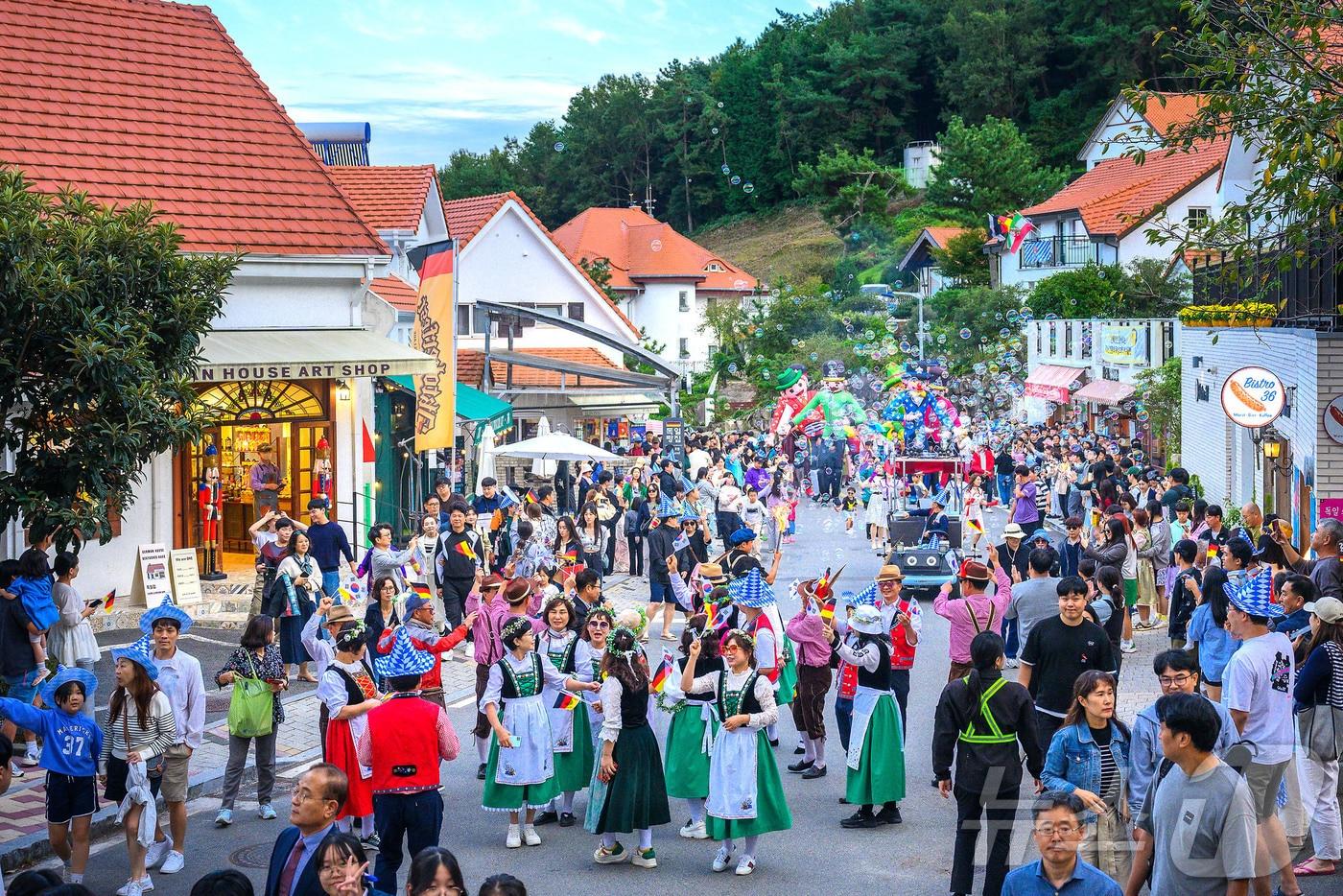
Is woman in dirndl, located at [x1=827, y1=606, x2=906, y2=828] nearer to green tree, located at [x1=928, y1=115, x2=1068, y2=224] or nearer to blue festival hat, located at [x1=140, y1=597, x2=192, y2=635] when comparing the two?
blue festival hat, located at [x1=140, y1=597, x2=192, y2=635]

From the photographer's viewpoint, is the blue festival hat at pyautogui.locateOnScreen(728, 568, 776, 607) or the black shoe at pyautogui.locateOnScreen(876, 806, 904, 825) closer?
the black shoe at pyautogui.locateOnScreen(876, 806, 904, 825)

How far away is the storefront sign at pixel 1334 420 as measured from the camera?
52.5 feet

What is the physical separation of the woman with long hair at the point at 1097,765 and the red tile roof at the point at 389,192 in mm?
22560

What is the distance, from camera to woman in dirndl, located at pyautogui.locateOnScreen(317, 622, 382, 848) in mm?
8820

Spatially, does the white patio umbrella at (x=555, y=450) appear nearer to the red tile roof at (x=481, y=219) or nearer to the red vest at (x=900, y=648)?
the red vest at (x=900, y=648)

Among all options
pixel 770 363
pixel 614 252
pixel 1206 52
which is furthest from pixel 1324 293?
pixel 614 252

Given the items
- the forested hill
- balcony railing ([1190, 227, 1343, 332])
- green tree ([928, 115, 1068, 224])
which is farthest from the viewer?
the forested hill

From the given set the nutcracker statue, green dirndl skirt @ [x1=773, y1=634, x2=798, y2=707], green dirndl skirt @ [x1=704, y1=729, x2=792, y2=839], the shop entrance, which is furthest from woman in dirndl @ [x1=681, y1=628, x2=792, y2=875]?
the shop entrance

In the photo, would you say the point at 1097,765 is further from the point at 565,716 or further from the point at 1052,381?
the point at 1052,381

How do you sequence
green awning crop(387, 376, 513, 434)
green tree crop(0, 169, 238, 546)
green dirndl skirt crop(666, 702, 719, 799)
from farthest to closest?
green awning crop(387, 376, 513, 434), green tree crop(0, 169, 238, 546), green dirndl skirt crop(666, 702, 719, 799)

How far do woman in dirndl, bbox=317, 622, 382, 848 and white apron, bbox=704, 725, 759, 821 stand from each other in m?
2.09

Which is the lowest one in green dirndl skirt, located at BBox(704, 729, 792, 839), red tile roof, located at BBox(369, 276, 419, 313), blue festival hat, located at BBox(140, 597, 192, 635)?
green dirndl skirt, located at BBox(704, 729, 792, 839)

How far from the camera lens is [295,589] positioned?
46.4 ft

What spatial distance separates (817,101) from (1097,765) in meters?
84.2
